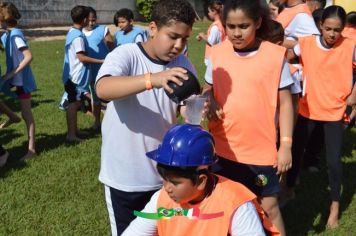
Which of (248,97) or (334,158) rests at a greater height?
(248,97)

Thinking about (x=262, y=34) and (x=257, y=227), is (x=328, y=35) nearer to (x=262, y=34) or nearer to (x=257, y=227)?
(x=262, y=34)

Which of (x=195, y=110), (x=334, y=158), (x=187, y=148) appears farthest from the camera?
(x=334, y=158)

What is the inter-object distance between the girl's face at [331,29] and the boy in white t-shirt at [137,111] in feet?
5.91

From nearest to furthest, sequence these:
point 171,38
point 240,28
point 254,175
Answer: point 171,38, point 240,28, point 254,175

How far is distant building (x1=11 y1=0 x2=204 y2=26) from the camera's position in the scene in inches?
1114

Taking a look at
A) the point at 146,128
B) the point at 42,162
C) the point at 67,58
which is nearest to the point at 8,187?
the point at 42,162

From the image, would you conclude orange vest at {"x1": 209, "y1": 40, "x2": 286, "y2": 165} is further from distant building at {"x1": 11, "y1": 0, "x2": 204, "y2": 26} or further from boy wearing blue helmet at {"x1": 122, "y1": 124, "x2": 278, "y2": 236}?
distant building at {"x1": 11, "y1": 0, "x2": 204, "y2": 26}

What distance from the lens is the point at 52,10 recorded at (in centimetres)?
2939

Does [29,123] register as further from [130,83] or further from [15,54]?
[130,83]

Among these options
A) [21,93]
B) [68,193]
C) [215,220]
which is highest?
[215,220]

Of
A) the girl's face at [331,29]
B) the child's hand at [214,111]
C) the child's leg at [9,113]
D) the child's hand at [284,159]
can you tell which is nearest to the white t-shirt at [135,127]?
the child's hand at [214,111]

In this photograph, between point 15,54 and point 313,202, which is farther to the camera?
point 15,54

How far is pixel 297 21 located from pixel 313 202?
71.6 inches

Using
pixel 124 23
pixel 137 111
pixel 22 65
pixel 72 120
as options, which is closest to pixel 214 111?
pixel 137 111
